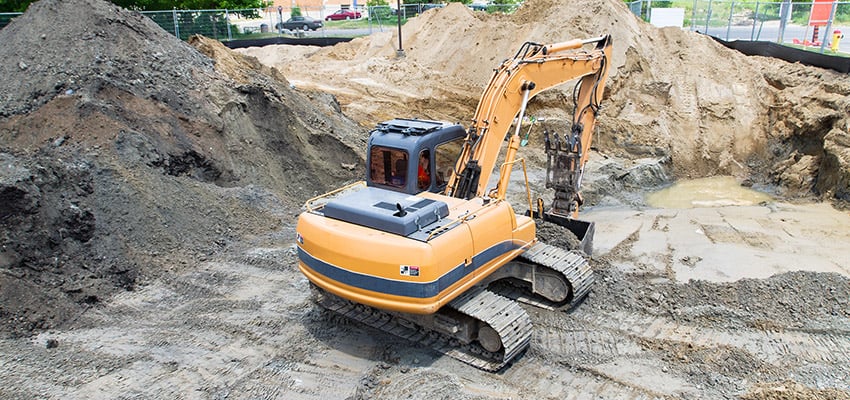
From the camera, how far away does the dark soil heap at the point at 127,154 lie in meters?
7.61

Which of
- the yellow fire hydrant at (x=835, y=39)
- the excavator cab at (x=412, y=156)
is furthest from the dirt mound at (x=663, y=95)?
the excavator cab at (x=412, y=156)

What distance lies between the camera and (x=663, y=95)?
14656 mm

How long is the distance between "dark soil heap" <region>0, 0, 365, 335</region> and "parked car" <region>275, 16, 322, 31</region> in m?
17.0

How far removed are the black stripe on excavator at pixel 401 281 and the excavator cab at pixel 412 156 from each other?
3.49ft

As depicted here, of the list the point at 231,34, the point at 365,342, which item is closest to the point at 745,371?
the point at 365,342

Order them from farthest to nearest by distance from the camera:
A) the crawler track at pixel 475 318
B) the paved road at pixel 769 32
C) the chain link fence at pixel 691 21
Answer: the paved road at pixel 769 32 → the chain link fence at pixel 691 21 → the crawler track at pixel 475 318

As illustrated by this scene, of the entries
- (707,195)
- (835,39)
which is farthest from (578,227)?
(835,39)

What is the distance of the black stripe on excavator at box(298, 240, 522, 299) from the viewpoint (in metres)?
5.61

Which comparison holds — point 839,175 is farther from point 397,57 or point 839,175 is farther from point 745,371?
point 397,57

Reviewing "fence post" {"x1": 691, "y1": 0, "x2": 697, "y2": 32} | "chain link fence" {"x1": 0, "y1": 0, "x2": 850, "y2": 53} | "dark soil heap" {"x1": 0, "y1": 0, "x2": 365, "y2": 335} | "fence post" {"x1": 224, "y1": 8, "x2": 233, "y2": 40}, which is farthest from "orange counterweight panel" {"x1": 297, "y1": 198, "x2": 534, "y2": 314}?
"fence post" {"x1": 224, "y1": 8, "x2": 233, "y2": 40}

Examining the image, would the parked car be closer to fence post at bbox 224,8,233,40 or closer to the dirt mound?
fence post at bbox 224,8,233,40

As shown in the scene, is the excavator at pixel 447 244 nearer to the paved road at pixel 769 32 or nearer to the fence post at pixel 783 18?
the fence post at pixel 783 18

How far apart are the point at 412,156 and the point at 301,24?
25704 mm

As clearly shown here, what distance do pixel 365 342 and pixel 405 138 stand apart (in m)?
2.24
